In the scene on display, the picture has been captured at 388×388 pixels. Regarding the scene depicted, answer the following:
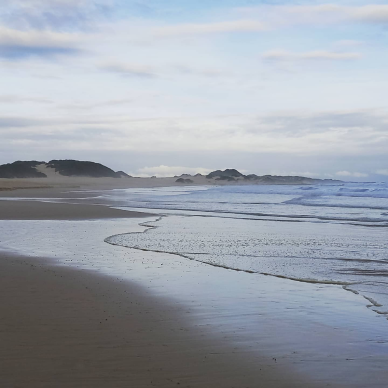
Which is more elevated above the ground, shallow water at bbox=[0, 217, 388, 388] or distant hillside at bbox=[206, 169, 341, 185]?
distant hillside at bbox=[206, 169, 341, 185]

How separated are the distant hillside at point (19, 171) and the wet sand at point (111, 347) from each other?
120745 millimetres

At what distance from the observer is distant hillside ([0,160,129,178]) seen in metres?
124

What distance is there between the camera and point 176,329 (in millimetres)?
6223

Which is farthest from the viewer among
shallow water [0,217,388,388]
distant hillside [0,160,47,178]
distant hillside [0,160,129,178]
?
distant hillside [0,160,129,178]

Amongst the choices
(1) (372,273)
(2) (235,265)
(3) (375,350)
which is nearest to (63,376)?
(3) (375,350)

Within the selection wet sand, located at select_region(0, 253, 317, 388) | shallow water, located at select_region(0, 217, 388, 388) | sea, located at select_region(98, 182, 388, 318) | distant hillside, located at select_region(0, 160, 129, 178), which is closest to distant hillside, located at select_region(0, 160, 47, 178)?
distant hillside, located at select_region(0, 160, 129, 178)

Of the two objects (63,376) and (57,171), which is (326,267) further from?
(57,171)

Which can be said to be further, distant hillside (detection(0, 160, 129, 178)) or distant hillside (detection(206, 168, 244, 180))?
distant hillside (detection(206, 168, 244, 180))

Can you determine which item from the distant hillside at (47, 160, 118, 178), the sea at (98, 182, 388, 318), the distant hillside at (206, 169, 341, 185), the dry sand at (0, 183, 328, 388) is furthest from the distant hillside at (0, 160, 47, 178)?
the dry sand at (0, 183, 328, 388)

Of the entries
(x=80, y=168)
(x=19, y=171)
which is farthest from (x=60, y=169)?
(x=19, y=171)

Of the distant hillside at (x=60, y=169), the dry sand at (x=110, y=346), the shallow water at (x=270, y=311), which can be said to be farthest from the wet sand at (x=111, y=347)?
the distant hillside at (x=60, y=169)

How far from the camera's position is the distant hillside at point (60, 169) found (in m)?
124

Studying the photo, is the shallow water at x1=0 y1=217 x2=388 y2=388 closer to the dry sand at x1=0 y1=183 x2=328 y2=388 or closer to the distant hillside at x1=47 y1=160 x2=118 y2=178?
the dry sand at x1=0 y1=183 x2=328 y2=388

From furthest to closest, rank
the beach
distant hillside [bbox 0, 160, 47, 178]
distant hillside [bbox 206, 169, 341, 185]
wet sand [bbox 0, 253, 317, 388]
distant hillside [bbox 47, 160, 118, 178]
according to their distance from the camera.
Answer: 1. distant hillside [bbox 206, 169, 341, 185]
2. distant hillside [bbox 47, 160, 118, 178]
3. distant hillside [bbox 0, 160, 47, 178]
4. the beach
5. wet sand [bbox 0, 253, 317, 388]
